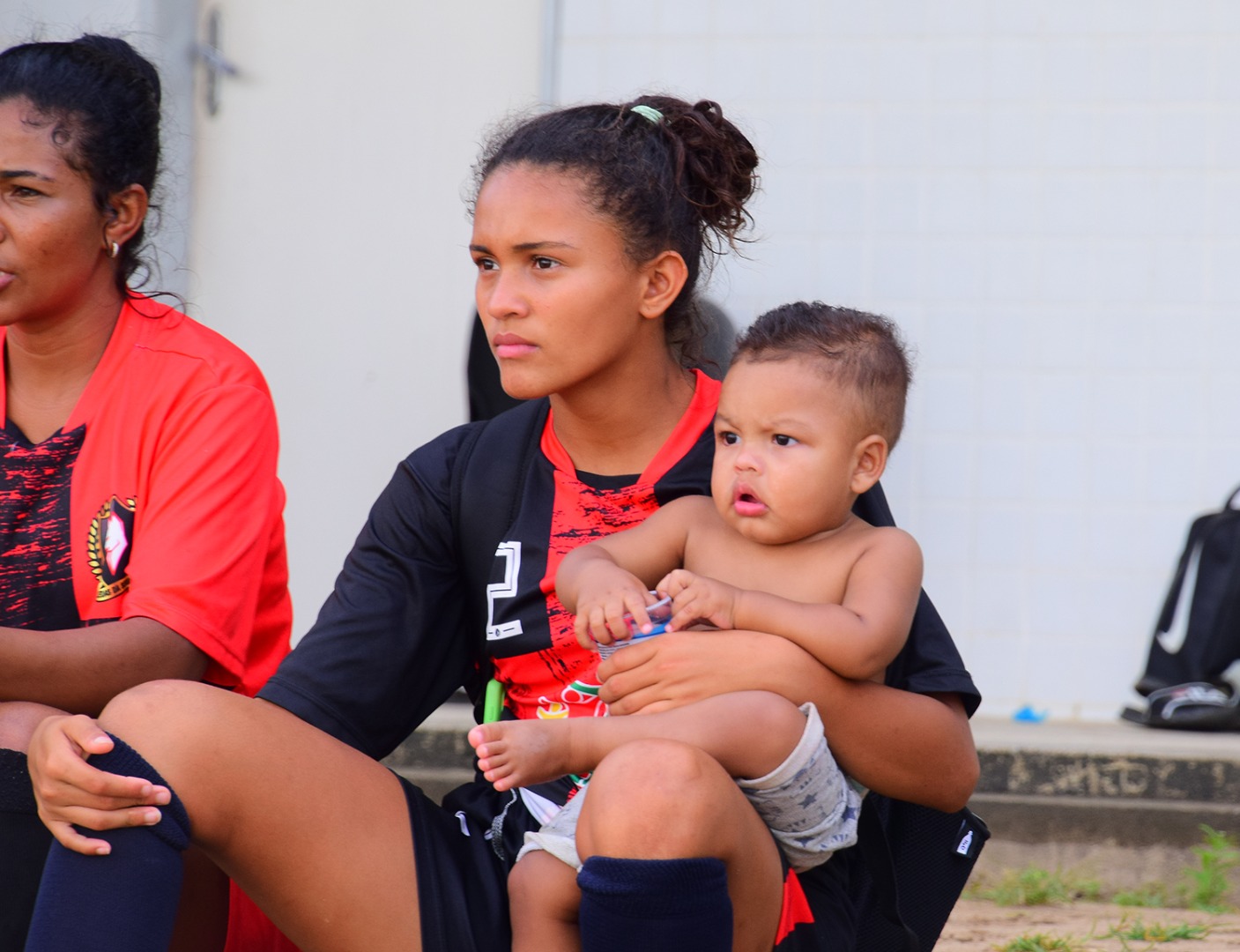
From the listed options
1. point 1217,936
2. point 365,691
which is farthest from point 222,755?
point 1217,936

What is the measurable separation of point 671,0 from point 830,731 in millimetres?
3287

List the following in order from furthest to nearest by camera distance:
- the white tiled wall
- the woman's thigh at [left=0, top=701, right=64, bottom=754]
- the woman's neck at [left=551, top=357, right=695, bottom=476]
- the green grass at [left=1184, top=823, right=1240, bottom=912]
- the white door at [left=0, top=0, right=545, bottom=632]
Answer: the white door at [left=0, top=0, right=545, bottom=632] → the white tiled wall → the green grass at [left=1184, top=823, right=1240, bottom=912] → the woman's neck at [left=551, top=357, right=695, bottom=476] → the woman's thigh at [left=0, top=701, right=64, bottom=754]

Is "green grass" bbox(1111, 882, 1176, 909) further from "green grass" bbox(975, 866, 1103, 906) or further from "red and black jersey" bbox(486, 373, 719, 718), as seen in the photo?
"red and black jersey" bbox(486, 373, 719, 718)

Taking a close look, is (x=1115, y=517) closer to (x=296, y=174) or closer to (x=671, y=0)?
(x=671, y=0)

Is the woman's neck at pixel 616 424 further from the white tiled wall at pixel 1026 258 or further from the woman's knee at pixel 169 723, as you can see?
the white tiled wall at pixel 1026 258

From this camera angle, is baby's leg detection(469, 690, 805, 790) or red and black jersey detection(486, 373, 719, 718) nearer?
baby's leg detection(469, 690, 805, 790)

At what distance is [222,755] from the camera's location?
175 centimetres

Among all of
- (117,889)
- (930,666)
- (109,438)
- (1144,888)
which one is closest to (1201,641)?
(1144,888)

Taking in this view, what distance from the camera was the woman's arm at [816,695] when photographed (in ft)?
6.15

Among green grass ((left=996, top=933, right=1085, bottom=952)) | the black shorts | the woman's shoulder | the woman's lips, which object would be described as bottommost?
green grass ((left=996, top=933, right=1085, bottom=952))

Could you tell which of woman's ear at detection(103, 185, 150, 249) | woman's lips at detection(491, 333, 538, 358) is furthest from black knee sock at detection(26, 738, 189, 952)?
woman's ear at detection(103, 185, 150, 249)

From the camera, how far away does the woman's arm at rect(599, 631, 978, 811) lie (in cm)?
188

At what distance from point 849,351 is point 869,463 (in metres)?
0.15

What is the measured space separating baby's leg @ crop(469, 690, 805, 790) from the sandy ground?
1.56 meters
